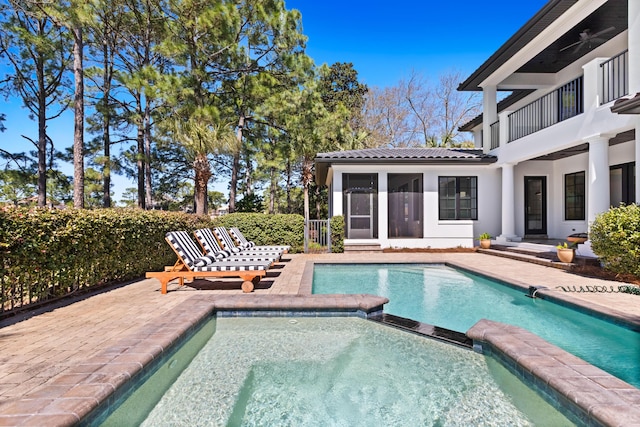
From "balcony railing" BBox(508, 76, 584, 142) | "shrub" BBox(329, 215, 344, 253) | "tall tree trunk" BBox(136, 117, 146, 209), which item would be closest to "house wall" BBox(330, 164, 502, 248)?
"shrub" BBox(329, 215, 344, 253)

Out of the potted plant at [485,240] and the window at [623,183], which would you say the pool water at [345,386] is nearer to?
the potted plant at [485,240]

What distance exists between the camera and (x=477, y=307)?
615cm

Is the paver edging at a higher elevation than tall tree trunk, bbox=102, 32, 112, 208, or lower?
lower

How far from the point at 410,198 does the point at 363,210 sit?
2.08 m

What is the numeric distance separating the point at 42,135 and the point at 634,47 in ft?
86.4

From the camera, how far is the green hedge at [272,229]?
13859 millimetres

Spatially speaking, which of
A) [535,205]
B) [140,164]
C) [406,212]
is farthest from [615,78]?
[140,164]

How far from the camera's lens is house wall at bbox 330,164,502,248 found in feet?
45.9

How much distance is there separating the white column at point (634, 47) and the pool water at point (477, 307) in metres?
5.49

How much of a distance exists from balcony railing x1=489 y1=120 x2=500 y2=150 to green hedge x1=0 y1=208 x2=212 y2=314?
12881mm

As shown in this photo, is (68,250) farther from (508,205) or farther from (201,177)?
(508,205)

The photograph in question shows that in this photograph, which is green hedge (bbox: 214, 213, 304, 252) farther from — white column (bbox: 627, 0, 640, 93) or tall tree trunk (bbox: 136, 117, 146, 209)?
tall tree trunk (bbox: 136, 117, 146, 209)

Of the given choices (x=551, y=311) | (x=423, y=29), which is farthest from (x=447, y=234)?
(x=423, y=29)

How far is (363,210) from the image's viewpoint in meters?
14.2
